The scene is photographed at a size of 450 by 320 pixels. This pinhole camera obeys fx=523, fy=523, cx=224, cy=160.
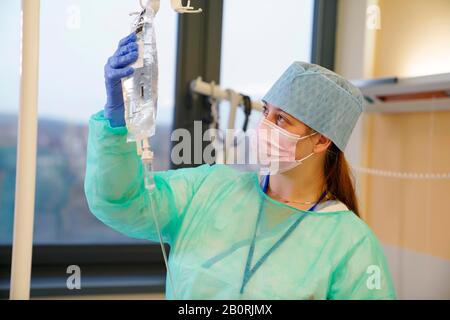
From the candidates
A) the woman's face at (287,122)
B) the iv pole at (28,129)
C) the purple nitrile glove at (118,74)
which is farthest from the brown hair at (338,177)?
the iv pole at (28,129)

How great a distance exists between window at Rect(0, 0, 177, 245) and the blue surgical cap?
257 mm

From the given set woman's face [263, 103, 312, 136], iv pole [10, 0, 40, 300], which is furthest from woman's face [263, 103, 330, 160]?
iv pole [10, 0, 40, 300]

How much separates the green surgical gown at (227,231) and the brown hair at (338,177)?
0.06 meters

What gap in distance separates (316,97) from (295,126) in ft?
0.23

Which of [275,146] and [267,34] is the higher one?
[267,34]

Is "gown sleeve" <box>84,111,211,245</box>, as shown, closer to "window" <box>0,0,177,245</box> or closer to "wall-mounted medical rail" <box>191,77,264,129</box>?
"window" <box>0,0,177,245</box>

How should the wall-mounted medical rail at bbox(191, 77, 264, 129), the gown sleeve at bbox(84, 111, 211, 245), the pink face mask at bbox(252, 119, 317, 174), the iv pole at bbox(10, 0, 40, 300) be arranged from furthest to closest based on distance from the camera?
1. the wall-mounted medical rail at bbox(191, 77, 264, 129)
2. the pink face mask at bbox(252, 119, 317, 174)
3. the gown sleeve at bbox(84, 111, 211, 245)
4. the iv pole at bbox(10, 0, 40, 300)

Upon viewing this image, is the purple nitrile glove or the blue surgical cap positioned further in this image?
the blue surgical cap

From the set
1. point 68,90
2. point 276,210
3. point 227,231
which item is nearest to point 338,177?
point 276,210

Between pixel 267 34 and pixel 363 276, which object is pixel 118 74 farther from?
pixel 363 276

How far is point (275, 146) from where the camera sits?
1.01 metres

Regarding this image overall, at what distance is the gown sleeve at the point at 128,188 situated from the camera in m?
0.89

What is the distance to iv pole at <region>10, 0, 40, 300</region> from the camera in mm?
771

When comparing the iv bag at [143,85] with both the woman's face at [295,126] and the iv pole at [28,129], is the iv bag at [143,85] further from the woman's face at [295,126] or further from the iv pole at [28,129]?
the woman's face at [295,126]
